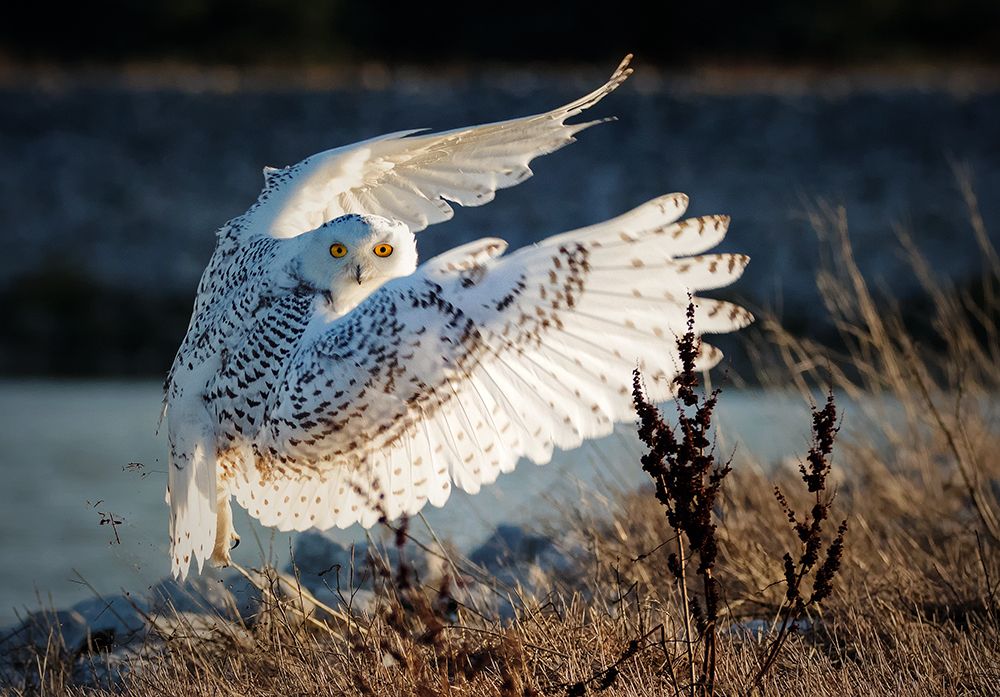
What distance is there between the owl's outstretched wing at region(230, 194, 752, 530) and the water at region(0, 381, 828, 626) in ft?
1.65

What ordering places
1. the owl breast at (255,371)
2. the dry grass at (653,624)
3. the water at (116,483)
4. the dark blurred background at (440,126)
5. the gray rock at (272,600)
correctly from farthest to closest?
the dark blurred background at (440,126)
the water at (116,483)
the owl breast at (255,371)
the gray rock at (272,600)
the dry grass at (653,624)

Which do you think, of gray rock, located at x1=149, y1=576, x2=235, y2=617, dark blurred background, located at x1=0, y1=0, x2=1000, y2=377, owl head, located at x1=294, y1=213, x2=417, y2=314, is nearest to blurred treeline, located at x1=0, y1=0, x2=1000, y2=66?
dark blurred background, located at x1=0, y1=0, x2=1000, y2=377

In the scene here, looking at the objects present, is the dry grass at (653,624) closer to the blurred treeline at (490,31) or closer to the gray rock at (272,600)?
the gray rock at (272,600)

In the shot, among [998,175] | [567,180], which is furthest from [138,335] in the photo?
[998,175]

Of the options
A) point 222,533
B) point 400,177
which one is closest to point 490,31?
point 400,177

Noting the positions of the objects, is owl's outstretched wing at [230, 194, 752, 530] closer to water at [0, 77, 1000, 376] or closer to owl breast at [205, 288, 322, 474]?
owl breast at [205, 288, 322, 474]

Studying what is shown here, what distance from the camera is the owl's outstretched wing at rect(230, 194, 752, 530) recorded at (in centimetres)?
321

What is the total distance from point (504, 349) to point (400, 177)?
1404 mm

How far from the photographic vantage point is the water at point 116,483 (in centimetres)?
534

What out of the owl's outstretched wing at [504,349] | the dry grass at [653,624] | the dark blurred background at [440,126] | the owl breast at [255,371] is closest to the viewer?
the dry grass at [653,624]

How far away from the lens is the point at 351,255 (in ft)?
12.4

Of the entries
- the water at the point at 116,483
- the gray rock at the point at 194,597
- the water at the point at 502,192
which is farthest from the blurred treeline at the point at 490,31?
the gray rock at the point at 194,597

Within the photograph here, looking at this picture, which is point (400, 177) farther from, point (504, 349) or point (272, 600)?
point (272, 600)

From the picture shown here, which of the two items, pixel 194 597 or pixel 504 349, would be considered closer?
pixel 504 349
